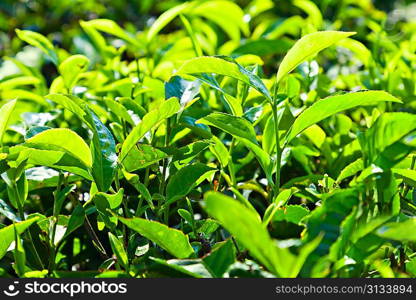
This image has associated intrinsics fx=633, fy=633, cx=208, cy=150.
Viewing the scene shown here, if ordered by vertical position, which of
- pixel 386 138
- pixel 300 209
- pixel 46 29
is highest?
pixel 386 138

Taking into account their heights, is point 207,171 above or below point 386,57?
above

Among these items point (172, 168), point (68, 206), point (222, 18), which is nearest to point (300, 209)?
point (172, 168)

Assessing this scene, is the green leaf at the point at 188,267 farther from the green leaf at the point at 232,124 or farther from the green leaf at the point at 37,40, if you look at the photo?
the green leaf at the point at 37,40

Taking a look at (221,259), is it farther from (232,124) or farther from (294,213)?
(232,124)

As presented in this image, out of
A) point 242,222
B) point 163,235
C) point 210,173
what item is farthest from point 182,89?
point 242,222

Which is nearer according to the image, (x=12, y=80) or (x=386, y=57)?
(x=12, y=80)

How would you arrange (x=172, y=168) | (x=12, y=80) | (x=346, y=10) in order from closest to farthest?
1. (x=172, y=168)
2. (x=12, y=80)
3. (x=346, y=10)

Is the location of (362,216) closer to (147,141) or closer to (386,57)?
(147,141)

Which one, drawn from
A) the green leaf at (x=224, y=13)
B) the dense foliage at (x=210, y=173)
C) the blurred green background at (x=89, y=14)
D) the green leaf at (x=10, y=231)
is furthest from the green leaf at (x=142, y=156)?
the blurred green background at (x=89, y=14)

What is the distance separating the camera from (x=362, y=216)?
3.75 feet

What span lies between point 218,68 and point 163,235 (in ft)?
1.15

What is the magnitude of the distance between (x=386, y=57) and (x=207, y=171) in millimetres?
1180

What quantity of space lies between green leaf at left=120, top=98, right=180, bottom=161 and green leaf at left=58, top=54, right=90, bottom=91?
568mm

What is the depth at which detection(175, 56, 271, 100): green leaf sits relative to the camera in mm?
1229
